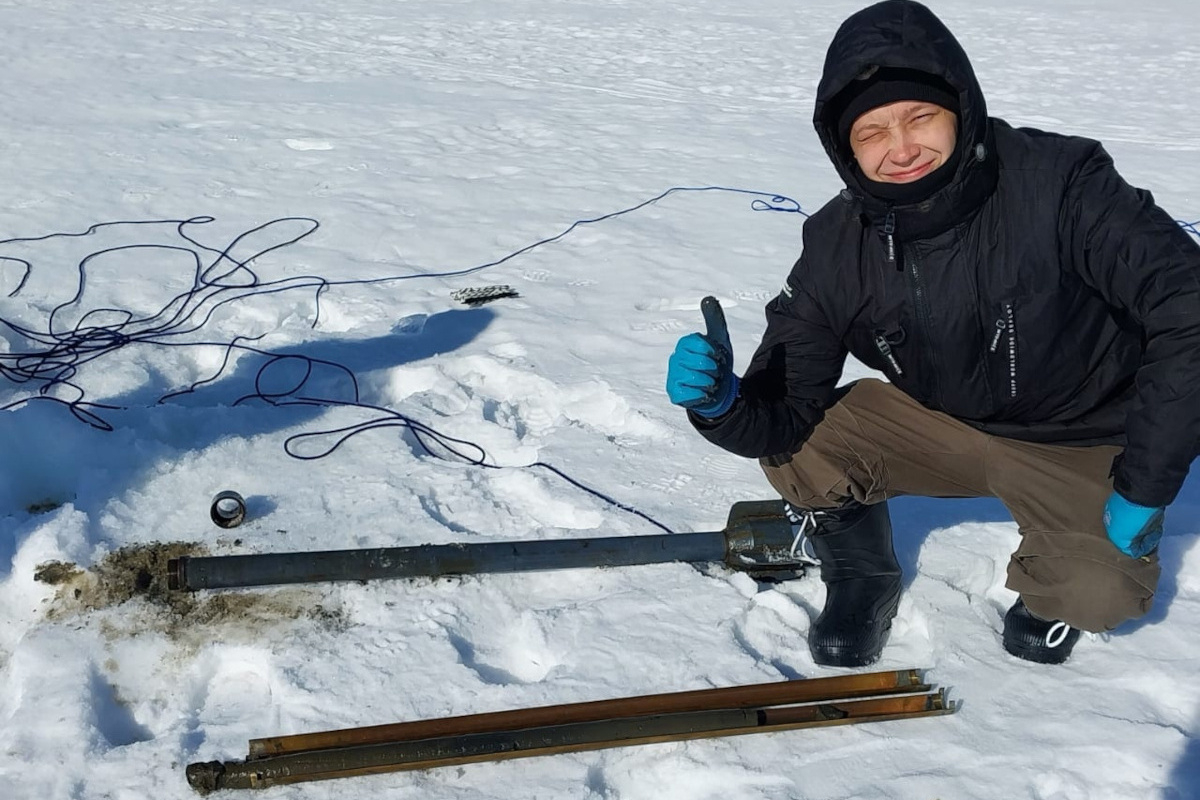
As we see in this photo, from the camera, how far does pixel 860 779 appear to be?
1936 mm

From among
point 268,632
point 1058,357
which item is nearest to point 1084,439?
point 1058,357

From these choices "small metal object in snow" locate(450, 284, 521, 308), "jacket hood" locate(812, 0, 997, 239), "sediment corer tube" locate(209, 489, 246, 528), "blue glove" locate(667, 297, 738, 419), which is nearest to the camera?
"jacket hood" locate(812, 0, 997, 239)

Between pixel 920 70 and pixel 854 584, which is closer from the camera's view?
pixel 920 70

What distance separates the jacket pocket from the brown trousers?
9.2 inches

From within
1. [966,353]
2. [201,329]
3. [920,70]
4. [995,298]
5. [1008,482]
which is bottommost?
[201,329]

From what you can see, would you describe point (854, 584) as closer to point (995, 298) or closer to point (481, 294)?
point (995, 298)

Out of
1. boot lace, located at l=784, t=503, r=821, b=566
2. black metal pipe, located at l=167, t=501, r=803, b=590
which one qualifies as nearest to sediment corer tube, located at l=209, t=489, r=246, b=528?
black metal pipe, located at l=167, t=501, r=803, b=590

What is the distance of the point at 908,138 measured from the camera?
192cm

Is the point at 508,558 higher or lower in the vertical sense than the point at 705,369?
lower

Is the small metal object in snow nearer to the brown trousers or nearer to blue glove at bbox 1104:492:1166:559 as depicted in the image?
the brown trousers

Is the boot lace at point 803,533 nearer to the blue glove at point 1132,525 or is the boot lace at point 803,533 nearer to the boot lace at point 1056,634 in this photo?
the boot lace at point 1056,634

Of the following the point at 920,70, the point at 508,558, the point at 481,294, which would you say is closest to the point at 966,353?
the point at 920,70

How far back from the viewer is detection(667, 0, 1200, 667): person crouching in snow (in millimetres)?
1857

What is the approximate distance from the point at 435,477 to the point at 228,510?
560 millimetres
